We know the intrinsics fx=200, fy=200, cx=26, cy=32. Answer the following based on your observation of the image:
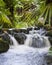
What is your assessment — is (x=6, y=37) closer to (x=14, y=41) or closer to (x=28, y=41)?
(x=14, y=41)

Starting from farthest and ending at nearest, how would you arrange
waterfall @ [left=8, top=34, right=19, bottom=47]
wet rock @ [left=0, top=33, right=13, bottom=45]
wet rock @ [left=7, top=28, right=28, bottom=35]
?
1. wet rock @ [left=7, top=28, right=28, bottom=35]
2. waterfall @ [left=8, top=34, right=19, bottom=47]
3. wet rock @ [left=0, top=33, right=13, bottom=45]

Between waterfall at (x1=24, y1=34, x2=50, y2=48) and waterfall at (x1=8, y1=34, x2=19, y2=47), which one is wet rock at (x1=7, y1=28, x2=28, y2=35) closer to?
waterfall at (x1=8, y1=34, x2=19, y2=47)

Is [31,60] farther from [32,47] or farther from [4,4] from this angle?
[4,4]

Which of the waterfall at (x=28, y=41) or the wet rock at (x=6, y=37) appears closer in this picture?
the wet rock at (x=6, y=37)

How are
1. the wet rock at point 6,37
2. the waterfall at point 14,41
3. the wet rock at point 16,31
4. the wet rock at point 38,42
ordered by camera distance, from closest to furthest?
the wet rock at point 6,37 → the waterfall at point 14,41 → the wet rock at point 38,42 → the wet rock at point 16,31

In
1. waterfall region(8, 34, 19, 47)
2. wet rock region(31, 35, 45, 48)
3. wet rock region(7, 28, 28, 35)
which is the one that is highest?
wet rock region(7, 28, 28, 35)

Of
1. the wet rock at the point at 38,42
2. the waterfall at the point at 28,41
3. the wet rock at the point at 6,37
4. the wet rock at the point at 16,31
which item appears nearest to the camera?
the wet rock at the point at 6,37

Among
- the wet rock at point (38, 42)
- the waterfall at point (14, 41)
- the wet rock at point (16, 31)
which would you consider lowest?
the wet rock at point (38, 42)

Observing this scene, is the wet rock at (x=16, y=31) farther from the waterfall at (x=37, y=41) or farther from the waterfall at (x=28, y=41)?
the waterfall at (x=28, y=41)

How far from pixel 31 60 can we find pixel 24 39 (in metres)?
4.83

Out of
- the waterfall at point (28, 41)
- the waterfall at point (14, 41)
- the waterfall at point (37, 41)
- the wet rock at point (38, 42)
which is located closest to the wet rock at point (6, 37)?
the waterfall at point (14, 41)

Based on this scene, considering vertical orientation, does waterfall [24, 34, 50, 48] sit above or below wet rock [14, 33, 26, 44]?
below

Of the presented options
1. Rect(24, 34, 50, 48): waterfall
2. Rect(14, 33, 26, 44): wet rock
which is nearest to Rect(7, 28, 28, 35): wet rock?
Rect(14, 33, 26, 44): wet rock

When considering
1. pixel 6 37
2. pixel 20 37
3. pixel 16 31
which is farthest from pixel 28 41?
pixel 6 37
